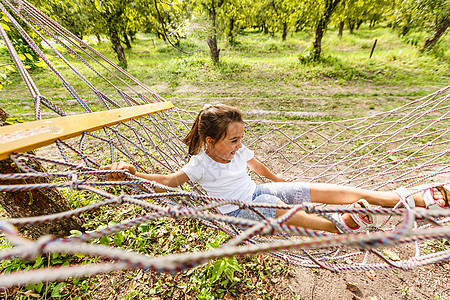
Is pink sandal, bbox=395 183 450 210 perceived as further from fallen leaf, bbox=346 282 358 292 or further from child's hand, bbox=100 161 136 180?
child's hand, bbox=100 161 136 180

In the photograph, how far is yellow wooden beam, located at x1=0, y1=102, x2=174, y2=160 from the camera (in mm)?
780

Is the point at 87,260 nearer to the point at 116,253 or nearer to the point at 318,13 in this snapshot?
the point at 116,253

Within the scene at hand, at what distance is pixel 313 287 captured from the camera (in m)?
1.28

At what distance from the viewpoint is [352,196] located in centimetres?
117

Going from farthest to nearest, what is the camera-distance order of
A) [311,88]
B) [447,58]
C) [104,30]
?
[104,30], [447,58], [311,88]

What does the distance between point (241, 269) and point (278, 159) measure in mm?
1468

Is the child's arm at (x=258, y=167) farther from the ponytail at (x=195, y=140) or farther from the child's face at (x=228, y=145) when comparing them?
the ponytail at (x=195, y=140)

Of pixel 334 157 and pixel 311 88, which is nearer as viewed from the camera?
pixel 334 157

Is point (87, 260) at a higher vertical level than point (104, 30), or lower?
lower

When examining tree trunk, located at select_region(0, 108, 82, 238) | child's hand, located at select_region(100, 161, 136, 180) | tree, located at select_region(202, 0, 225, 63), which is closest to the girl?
child's hand, located at select_region(100, 161, 136, 180)

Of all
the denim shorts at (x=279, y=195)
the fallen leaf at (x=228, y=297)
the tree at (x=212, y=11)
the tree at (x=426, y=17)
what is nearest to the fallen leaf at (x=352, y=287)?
the denim shorts at (x=279, y=195)

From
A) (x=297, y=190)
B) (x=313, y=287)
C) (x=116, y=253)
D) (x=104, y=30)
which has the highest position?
(x=104, y=30)

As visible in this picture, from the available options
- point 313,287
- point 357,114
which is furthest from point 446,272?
point 357,114

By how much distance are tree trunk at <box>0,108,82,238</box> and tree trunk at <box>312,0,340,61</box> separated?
7.43m
